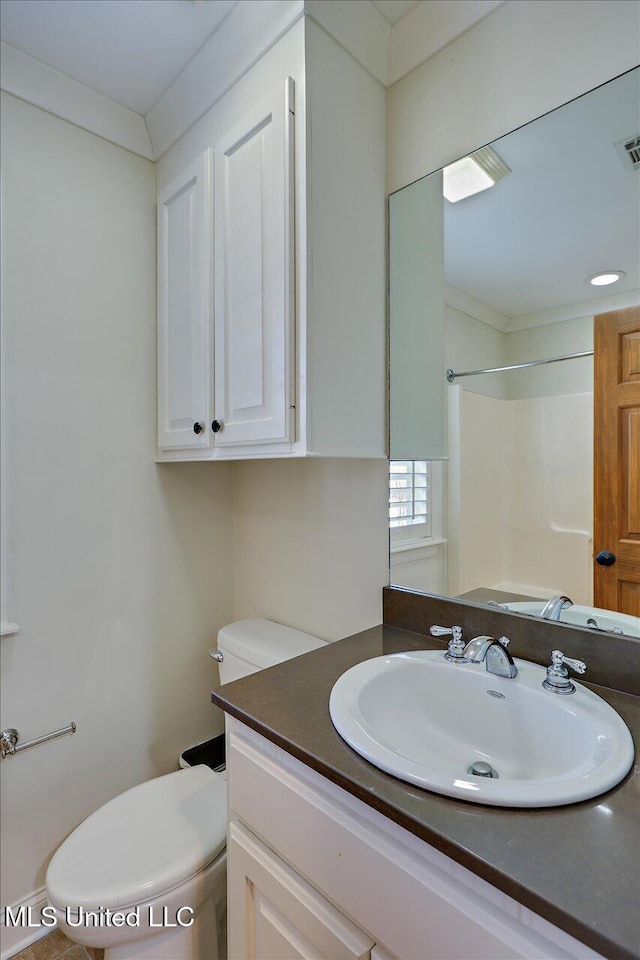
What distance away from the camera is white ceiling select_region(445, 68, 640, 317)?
882mm

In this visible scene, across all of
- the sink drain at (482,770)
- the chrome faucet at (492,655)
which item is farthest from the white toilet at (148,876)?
the chrome faucet at (492,655)

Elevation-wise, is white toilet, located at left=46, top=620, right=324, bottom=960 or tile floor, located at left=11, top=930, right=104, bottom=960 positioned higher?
white toilet, located at left=46, top=620, right=324, bottom=960

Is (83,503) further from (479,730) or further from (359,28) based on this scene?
(359,28)

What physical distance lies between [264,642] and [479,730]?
2.39ft

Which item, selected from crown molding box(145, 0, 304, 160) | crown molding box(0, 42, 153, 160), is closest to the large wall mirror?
crown molding box(145, 0, 304, 160)

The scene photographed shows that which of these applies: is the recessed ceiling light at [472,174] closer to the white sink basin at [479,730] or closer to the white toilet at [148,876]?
the white sink basin at [479,730]

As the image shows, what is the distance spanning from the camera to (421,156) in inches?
46.0

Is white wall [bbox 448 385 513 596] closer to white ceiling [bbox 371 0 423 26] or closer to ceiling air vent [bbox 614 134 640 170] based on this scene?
ceiling air vent [bbox 614 134 640 170]

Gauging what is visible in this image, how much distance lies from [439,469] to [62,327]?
3.77 feet

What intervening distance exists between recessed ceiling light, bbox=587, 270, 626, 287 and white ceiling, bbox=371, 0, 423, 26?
2.65ft

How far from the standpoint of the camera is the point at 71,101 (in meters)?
1.33

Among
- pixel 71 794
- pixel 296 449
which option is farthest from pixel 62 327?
pixel 71 794

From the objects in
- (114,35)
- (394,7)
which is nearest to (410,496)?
(394,7)

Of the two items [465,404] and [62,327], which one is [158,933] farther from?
[62,327]
